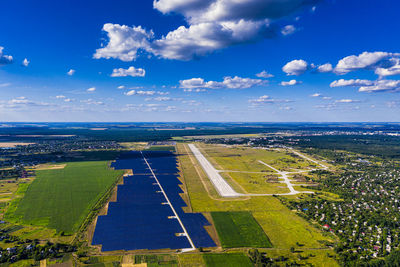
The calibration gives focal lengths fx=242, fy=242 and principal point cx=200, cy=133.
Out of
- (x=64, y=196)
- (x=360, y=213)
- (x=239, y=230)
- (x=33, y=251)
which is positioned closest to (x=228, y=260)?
(x=239, y=230)

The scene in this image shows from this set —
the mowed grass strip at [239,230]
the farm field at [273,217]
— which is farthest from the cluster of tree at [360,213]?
the mowed grass strip at [239,230]

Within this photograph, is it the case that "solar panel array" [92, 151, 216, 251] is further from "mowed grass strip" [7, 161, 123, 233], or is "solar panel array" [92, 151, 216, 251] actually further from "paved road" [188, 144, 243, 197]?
"paved road" [188, 144, 243, 197]

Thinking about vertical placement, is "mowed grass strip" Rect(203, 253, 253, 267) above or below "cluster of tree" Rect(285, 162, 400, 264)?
below

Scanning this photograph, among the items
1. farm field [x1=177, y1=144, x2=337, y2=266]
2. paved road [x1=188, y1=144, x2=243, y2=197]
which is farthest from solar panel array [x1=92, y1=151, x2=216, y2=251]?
paved road [x1=188, y1=144, x2=243, y2=197]

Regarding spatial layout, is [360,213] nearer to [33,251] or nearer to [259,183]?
[259,183]

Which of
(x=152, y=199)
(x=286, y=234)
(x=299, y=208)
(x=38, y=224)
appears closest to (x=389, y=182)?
(x=299, y=208)

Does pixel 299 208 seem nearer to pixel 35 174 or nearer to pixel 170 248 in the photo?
pixel 170 248

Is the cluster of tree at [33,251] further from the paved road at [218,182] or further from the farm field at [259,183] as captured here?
the farm field at [259,183]
